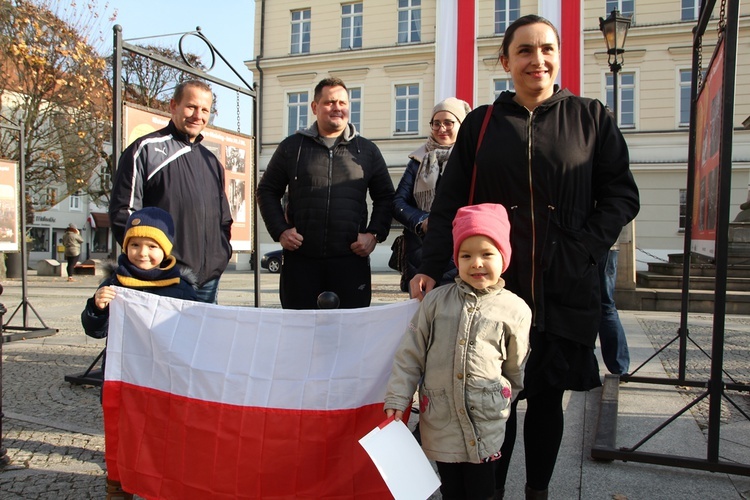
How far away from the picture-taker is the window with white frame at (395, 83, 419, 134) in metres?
27.3

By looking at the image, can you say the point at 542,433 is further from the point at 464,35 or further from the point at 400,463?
the point at 464,35

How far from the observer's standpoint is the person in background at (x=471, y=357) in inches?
82.9

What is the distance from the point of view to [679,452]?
10.8ft

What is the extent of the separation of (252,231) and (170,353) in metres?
3.40

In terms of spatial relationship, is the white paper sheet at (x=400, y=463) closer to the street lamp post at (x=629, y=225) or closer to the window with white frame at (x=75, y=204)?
the street lamp post at (x=629, y=225)

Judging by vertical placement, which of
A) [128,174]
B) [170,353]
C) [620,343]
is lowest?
[620,343]

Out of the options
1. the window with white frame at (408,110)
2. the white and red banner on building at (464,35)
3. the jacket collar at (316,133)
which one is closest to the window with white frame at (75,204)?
the window with white frame at (408,110)

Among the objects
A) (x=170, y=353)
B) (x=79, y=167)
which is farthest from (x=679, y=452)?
(x=79, y=167)

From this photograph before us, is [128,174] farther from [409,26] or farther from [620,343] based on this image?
[409,26]

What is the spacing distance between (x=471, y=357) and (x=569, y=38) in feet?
62.7

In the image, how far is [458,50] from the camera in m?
21.0

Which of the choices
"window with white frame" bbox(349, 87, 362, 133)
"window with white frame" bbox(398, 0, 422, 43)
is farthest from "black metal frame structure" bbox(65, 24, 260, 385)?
"window with white frame" bbox(398, 0, 422, 43)

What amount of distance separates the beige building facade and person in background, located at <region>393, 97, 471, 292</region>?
17166mm

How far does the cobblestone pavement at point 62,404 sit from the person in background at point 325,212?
1.43 m
